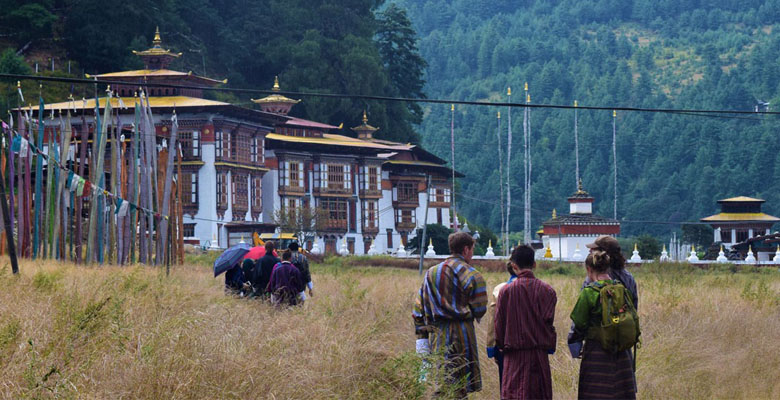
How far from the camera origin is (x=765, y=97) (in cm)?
15550

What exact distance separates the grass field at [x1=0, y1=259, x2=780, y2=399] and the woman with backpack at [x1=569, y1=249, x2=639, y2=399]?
5.32 feet

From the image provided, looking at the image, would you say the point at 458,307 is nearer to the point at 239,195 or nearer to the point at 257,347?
the point at 257,347

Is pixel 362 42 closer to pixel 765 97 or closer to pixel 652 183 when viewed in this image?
pixel 652 183

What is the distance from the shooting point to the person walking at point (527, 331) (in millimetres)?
10102

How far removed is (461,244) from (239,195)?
5611 centimetres

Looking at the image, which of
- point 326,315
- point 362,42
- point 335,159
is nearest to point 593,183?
point 362,42

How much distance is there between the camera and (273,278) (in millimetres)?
17484

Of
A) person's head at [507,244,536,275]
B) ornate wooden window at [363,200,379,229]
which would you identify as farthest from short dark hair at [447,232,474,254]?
ornate wooden window at [363,200,379,229]

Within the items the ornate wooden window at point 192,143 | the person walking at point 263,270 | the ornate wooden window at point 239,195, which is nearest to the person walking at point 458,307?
the person walking at point 263,270

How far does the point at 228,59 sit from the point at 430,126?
68.2 meters

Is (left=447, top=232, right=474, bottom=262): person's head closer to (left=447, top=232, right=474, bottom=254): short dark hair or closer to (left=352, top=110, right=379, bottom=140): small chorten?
(left=447, top=232, right=474, bottom=254): short dark hair

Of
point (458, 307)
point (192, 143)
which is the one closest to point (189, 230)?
point (192, 143)

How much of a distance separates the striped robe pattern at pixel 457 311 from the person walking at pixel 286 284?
654 cm

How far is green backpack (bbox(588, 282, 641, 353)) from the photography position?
9.78m
